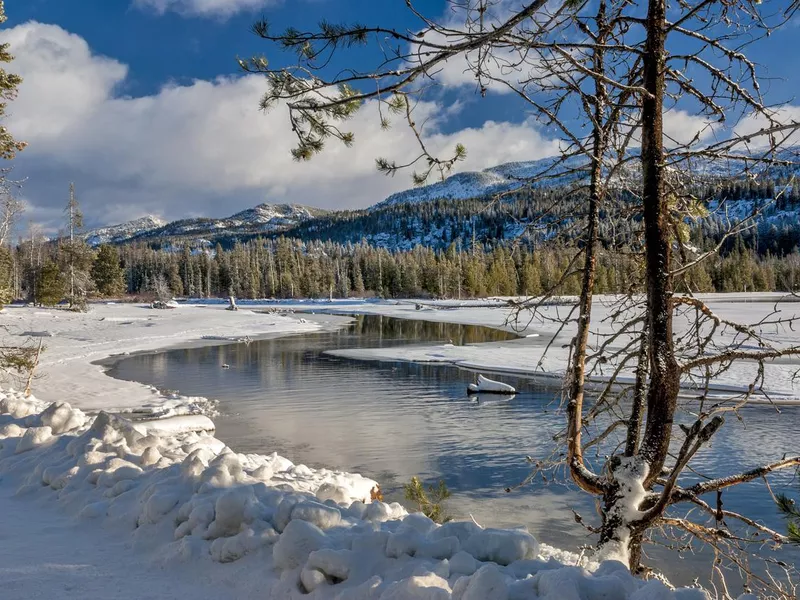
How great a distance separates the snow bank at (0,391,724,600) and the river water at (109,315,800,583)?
1.30 metres

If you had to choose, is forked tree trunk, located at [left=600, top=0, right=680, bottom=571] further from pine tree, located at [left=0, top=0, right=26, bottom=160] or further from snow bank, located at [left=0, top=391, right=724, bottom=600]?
pine tree, located at [left=0, top=0, right=26, bottom=160]

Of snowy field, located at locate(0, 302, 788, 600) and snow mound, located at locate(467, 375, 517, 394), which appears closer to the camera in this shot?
snowy field, located at locate(0, 302, 788, 600)

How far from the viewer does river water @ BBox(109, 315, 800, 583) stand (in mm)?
8742

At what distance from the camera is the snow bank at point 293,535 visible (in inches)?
104

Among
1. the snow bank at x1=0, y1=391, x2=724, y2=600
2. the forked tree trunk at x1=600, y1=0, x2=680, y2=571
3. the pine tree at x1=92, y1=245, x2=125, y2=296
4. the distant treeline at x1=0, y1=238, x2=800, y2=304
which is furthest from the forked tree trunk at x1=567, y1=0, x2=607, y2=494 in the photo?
the pine tree at x1=92, y1=245, x2=125, y2=296

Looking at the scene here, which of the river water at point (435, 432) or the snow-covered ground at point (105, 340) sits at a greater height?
the snow-covered ground at point (105, 340)

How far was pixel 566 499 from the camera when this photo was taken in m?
9.09

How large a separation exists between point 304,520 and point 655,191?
2.98 metres

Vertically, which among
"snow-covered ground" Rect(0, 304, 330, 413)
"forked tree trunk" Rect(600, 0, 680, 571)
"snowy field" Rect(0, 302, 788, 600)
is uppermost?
"forked tree trunk" Rect(600, 0, 680, 571)

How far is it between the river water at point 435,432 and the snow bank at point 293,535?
130 centimetres

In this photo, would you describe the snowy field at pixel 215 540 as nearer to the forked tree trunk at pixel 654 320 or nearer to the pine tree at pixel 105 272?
the forked tree trunk at pixel 654 320

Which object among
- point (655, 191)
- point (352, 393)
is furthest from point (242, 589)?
point (352, 393)

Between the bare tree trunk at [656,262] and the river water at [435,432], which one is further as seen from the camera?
the river water at [435,432]

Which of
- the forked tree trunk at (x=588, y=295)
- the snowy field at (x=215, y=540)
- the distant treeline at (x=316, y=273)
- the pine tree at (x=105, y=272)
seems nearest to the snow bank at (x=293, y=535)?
the snowy field at (x=215, y=540)
